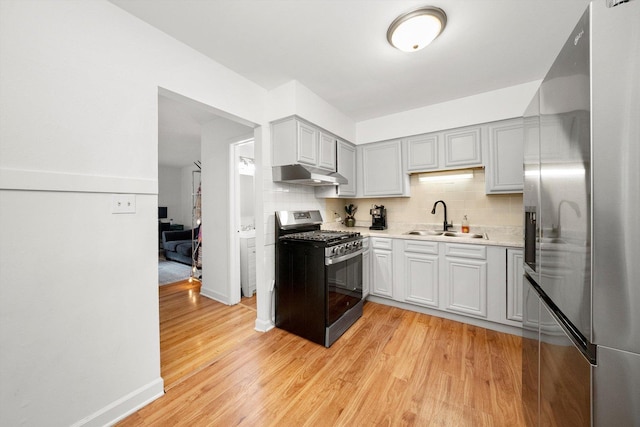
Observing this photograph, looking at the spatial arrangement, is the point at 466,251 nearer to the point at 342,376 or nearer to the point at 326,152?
the point at 342,376

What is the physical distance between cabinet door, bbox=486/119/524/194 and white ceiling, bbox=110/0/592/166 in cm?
46

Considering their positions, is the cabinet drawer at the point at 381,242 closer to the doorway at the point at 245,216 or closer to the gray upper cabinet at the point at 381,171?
the gray upper cabinet at the point at 381,171

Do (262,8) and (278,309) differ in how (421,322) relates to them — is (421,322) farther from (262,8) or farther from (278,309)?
(262,8)

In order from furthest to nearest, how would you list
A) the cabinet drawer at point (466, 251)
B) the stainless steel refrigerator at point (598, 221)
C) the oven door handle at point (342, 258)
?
the cabinet drawer at point (466, 251)
the oven door handle at point (342, 258)
the stainless steel refrigerator at point (598, 221)

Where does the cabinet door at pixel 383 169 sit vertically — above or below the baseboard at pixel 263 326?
above

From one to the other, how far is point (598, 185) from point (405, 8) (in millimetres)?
1548

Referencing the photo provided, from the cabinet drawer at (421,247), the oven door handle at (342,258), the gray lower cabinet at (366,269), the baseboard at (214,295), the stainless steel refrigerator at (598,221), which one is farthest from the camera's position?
the baseboard at (214,295)

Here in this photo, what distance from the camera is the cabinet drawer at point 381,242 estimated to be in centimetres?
297

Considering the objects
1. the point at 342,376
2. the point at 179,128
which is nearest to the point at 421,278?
the point at 342,376

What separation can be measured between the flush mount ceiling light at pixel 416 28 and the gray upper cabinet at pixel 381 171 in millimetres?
1554

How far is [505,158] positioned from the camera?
259 centimetres

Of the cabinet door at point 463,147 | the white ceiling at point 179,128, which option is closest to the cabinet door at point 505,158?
the cabinet door at point 463,147

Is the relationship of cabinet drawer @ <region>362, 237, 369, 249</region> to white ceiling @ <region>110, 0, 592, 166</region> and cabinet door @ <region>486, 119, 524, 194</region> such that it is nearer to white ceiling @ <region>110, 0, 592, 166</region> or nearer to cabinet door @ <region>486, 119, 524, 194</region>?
cabinet door @ <region>486, 119, 524, 194</region>

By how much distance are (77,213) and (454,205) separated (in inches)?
142
